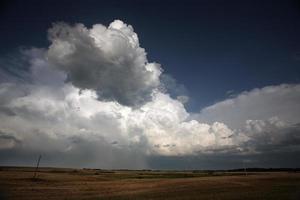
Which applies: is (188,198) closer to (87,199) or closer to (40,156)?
(87,199)

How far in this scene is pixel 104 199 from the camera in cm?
3738

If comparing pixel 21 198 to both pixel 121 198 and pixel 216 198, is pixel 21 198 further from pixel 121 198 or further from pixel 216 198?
pixel 216 198

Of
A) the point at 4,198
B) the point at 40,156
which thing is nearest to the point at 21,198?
the point at 4,198

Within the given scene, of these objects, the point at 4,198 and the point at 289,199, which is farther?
the point at 4,198

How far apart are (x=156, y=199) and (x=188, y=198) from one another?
12.7 feet

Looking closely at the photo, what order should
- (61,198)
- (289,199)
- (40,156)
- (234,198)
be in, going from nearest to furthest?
(289,199)
(234,198)
(61,198)
(40,156)

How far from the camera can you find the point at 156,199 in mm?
36281

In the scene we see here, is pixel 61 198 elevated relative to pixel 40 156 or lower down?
lower down

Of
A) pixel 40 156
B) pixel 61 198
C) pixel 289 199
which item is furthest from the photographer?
pixel 40 156

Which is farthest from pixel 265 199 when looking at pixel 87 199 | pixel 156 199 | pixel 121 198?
pixel 87 199

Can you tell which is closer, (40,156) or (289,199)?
(289,199)

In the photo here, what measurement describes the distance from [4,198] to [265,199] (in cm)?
2992

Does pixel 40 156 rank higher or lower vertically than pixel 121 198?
higher

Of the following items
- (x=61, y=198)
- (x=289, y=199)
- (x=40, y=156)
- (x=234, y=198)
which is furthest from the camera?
(x=40, y=156)
